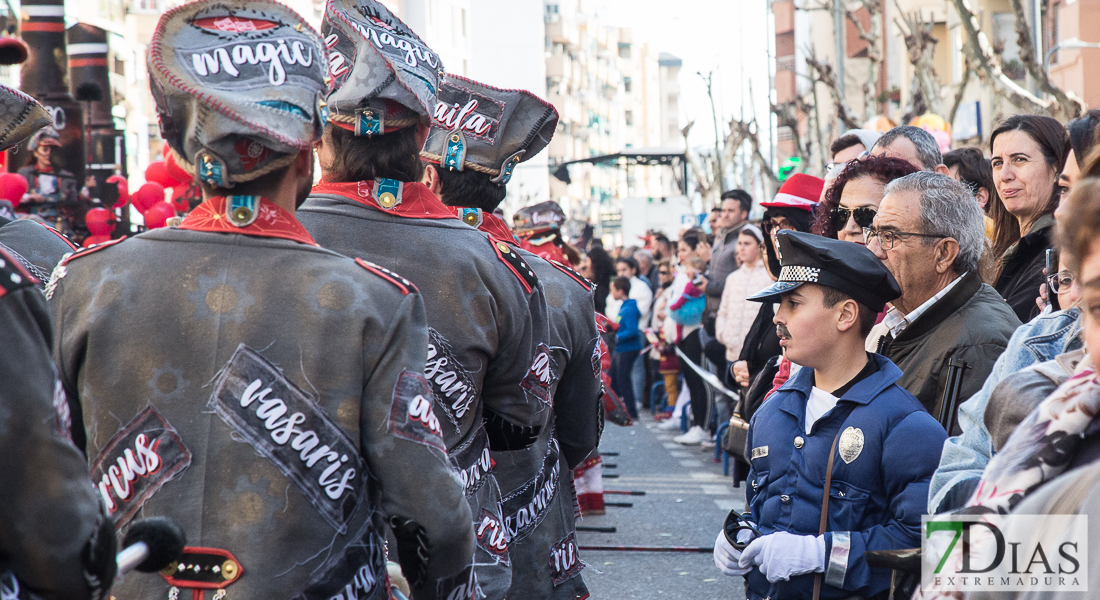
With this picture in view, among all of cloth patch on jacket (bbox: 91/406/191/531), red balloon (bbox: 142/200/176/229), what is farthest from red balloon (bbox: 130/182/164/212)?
cloth patch on jacket (bbox: 91/406/191/531)

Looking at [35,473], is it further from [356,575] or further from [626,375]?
[626,375]

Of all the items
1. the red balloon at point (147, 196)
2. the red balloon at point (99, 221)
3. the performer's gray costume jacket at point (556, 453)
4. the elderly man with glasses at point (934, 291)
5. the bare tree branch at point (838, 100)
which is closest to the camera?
the elderly man with glasses at point (934, 291)

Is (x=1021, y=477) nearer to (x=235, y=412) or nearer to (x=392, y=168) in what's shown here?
(x=235, y=412)

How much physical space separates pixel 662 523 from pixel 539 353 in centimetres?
536

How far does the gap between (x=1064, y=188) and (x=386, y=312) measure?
3190 mm

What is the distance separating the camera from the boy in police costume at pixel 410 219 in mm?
3096

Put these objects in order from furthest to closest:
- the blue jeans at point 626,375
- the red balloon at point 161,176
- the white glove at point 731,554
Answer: the blue jeans at point 626,375 < the red balloon at point 161,176 < the white glove at point 731,554

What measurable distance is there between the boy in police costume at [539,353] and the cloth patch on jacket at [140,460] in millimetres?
1399

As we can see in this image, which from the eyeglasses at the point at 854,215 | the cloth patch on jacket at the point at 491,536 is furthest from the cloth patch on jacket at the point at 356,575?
the eyeglasses at the point at 854,215

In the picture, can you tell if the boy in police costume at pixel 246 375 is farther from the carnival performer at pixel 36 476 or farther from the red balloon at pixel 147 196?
the red balloon at pixel 147 196

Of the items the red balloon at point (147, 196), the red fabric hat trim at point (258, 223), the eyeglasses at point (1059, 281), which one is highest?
the red balloon at point (147, 196)

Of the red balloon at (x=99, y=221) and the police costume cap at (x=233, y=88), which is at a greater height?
the police costume cap at (x=233, y=88)

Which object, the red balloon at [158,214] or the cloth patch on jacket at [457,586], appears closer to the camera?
the cloth patch on jacket at [457,586]

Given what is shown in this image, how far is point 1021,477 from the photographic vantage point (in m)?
1.74
